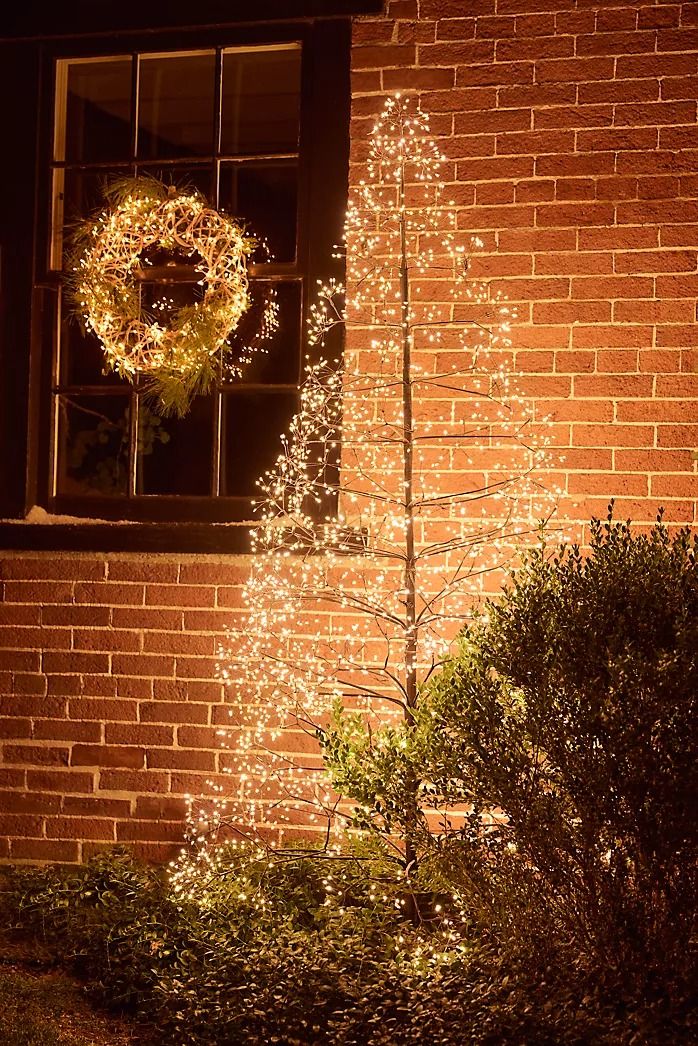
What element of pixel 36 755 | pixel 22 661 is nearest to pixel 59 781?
pixel 36 755

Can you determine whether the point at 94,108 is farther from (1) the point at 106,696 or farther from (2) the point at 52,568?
(1) the point at 106,696

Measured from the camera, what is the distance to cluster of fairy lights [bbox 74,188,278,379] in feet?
15.4

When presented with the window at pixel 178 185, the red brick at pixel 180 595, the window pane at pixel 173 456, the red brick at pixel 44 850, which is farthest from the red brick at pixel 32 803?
the window pane at pixel 173 456

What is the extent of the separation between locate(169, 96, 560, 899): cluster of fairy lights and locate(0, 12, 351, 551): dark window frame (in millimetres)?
168

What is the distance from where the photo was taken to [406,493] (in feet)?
13.2

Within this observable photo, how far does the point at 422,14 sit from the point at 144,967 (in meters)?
3.92

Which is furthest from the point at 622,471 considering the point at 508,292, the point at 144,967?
the point at 144,967

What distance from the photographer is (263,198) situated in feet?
18.7

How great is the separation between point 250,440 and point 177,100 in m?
2.10

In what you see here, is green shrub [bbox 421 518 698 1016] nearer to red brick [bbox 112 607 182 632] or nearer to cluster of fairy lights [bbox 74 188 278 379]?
red brick [bbox 112 607 182 632]

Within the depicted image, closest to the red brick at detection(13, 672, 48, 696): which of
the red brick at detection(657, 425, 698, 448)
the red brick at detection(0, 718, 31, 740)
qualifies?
the red brick at detection(0, 718, 31, 740)

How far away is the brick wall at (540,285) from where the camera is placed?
4.45 metres

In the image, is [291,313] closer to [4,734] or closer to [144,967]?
[4,734]

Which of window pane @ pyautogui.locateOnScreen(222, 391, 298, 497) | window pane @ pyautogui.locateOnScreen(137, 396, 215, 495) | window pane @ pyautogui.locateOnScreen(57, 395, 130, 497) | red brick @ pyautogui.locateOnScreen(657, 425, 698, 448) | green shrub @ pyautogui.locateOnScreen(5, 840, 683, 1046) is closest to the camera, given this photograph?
green shrub @ pyautogui.locateOnScreen(5, 840, 683, 1046)
